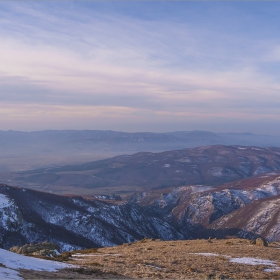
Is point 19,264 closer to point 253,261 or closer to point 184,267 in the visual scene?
point 184,267

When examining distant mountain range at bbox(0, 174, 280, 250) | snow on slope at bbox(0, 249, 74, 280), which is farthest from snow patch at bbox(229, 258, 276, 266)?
distant mountain range at bbox(0, 174, 280, 250)

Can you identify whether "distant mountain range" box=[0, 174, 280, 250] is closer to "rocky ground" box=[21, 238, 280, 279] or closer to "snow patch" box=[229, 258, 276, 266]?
"rocky ground" box=[21, 238, 280, 279]

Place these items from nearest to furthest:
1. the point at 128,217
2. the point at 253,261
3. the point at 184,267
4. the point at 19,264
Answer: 1. the point at 19,264
2. the point at 184,267
3. the point at 253,261
4. the point at 128,217

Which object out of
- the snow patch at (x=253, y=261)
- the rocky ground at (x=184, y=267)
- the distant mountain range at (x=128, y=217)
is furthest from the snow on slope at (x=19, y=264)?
the distant mountain range at (x=128, y=217)

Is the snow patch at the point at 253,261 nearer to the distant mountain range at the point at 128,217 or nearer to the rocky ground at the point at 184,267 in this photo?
the rocky ground at the point at 184,267

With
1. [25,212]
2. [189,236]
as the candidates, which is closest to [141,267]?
[25,212]

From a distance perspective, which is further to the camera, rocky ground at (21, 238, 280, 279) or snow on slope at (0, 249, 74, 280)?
rocky ground at (21, 238, 280, 279)

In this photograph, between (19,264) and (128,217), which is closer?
(19,264)

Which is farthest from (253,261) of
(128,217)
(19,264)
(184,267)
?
(128,217)
